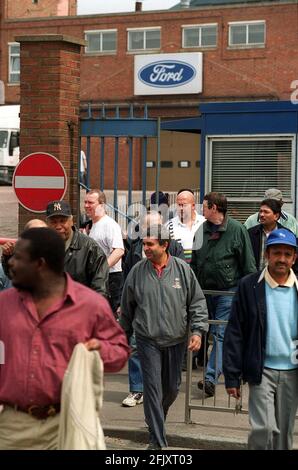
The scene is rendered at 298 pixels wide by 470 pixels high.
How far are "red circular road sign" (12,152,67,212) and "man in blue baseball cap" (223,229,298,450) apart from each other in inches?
205

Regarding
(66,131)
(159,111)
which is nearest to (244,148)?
(66,131)

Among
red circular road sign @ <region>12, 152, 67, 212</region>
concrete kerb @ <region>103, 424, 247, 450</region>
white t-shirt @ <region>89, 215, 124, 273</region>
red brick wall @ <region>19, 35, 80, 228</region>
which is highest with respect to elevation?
red brick wall @ <region>19, 35, 80, 228</region>

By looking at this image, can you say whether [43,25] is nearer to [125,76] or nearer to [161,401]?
[125,76]

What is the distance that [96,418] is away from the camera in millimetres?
4625

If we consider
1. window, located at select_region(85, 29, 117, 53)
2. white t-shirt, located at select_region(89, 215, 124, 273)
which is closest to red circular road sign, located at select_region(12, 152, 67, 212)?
white t-shirt, located at select_region(89, 215, 124, 273)

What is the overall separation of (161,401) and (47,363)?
325cm

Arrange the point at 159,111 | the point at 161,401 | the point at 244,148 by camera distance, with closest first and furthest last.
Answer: the point at 161,401 → the point at 244,148 → the point at 159,111

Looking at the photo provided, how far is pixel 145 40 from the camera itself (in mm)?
47906

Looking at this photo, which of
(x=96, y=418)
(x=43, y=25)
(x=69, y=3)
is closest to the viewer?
(x=96, y=418)

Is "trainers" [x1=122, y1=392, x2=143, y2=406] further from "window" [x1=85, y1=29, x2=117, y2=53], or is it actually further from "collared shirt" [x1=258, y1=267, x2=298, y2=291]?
"window" [x1=85, y1=29, x2=117, y2=53]

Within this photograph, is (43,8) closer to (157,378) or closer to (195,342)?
(157,378)

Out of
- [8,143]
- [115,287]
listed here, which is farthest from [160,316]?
[8,143]

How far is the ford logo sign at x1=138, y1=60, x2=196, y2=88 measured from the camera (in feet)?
152
